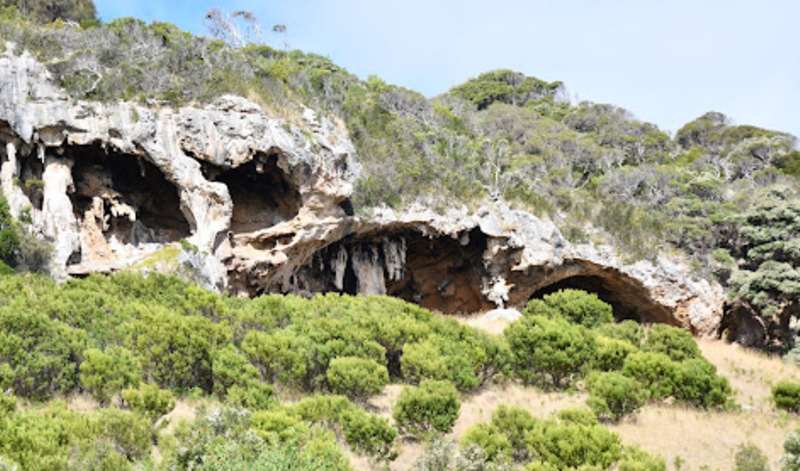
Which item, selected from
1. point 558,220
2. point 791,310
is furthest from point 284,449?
point 791,310

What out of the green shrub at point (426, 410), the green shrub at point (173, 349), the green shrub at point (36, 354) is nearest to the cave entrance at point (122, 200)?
the green shrub at point (173, 349)

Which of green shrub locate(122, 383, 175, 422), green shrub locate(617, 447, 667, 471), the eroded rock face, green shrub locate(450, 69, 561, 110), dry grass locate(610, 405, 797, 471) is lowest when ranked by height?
dry grass locate(610, 405, 797, 471)

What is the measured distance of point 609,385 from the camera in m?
15.8

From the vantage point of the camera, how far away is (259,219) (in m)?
27.2

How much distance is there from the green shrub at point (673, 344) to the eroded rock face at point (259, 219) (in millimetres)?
9327

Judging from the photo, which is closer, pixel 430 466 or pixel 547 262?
pixel 430 466

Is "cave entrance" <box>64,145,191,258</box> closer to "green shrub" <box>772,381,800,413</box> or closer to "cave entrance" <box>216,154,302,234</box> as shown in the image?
"cave entrance" <box>216,154,302,234</box>

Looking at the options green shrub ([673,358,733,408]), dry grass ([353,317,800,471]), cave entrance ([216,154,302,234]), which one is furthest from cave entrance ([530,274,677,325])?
green shrub ([673,358,733,408])

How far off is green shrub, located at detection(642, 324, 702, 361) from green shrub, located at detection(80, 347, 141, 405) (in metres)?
14.1

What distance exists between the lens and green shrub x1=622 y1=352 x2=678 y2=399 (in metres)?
17.3

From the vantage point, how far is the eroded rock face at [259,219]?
72.7 ft

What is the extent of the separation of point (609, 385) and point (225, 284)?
1307 centimetres

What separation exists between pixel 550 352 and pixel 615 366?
6.04ft

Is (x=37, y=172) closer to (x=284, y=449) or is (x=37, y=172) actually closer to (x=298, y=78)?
(x=298, y=78)
